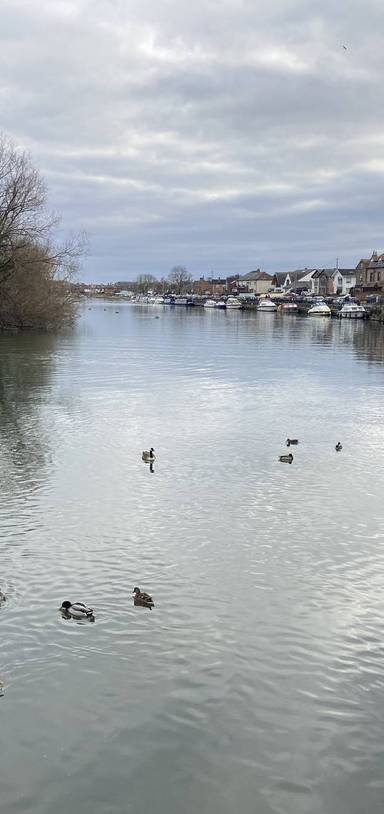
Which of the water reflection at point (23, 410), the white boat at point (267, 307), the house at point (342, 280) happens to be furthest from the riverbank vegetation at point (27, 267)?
the house at point (342, 280)

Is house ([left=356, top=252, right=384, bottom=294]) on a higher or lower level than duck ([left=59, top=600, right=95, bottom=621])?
higher

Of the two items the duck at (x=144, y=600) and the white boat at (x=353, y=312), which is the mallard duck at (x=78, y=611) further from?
the white boat at (x=353, y=312)

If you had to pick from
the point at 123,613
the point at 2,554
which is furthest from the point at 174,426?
the point at 123,613

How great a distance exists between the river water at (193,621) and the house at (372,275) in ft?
440

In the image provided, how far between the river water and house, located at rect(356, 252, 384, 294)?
440 ft

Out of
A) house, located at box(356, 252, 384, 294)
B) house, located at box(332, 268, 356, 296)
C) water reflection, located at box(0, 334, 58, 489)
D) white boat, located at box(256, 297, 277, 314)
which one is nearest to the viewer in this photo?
water reflection, located at box(0, 334, 58, 489)

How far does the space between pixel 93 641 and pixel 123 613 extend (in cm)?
83

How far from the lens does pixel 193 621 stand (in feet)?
32.8

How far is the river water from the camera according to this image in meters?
7.02

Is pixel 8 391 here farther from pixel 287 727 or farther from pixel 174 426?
pixel 287 727

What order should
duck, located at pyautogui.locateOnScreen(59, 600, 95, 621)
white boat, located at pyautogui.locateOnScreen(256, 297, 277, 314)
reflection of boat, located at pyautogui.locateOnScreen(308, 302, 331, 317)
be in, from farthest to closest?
white boat, located at pyautogui.locateOnScreen(256, 297, 277, 314) < reflection of boat, located at pyautogui.locateOnScreen(308, 302, 331, 317) < duck, located at pyautogui.locateOnScreen(59, 600, 95, 621)

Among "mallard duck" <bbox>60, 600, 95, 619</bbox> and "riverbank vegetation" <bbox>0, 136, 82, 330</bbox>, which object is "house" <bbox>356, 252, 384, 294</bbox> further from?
"mallard duck" <bbox>60, 600, 95, 619</bbox>

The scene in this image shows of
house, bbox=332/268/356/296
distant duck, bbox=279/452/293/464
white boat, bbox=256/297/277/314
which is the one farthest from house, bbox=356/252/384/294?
distant duck, bbox=279/452/293/464

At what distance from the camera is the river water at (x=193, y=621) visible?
7020 millimetres
